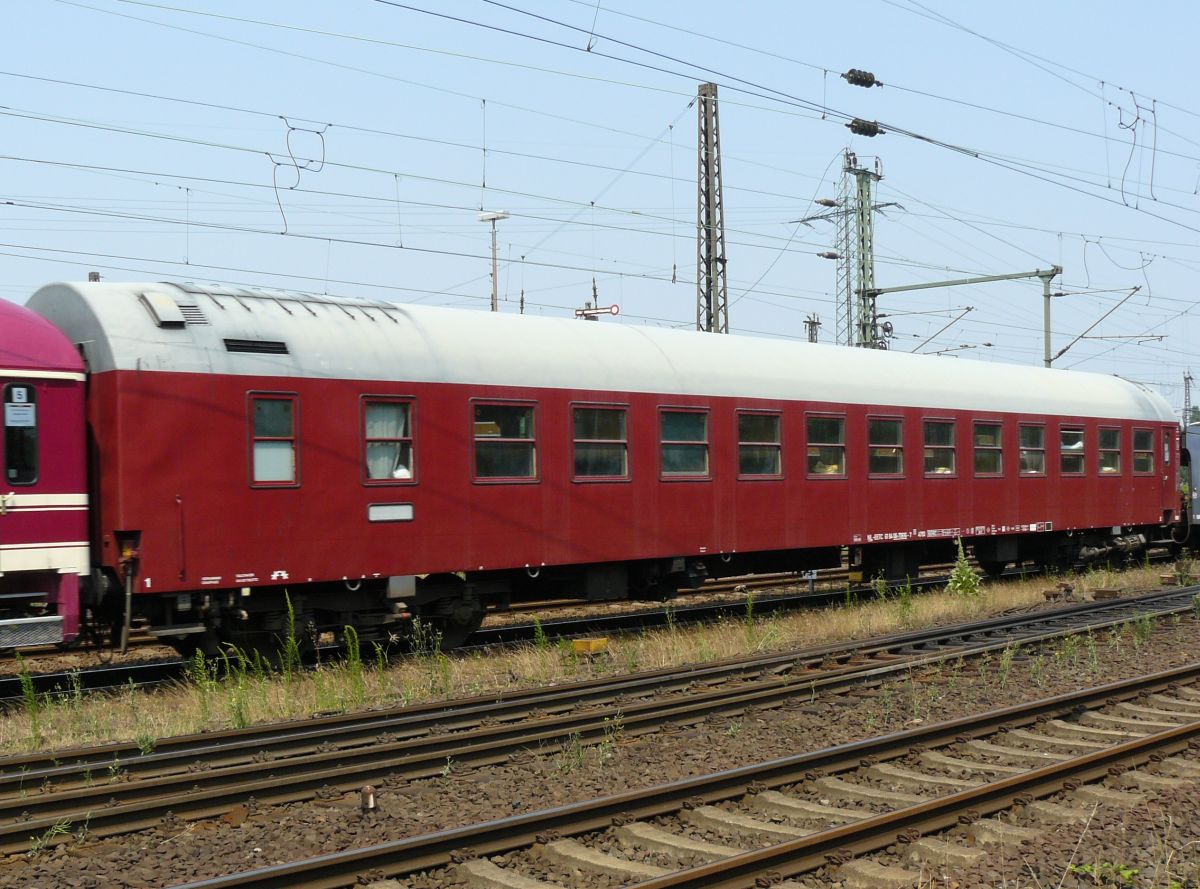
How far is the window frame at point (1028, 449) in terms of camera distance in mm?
19406

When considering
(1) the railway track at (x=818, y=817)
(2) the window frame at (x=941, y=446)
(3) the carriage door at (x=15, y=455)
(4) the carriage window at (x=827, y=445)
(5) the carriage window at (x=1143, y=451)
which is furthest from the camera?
(5) the carriage window at (x=1143, y=451)

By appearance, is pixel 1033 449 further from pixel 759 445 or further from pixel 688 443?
pixel 688 443

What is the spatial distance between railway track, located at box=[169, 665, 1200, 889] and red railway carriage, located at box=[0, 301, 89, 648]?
5.42 meters

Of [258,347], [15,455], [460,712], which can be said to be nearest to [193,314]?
[258,347]

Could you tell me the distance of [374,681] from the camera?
1146cm

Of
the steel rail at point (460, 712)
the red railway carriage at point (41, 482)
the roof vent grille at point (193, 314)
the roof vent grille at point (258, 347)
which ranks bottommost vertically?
the steel rail at point (460, 712)

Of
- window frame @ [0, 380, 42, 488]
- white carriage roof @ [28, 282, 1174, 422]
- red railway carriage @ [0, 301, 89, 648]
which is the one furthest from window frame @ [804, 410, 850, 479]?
window frame @ [0, 380, 42, 488]

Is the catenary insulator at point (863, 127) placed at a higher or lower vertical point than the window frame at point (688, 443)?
higher

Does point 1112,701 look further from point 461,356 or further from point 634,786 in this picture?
point 461,356

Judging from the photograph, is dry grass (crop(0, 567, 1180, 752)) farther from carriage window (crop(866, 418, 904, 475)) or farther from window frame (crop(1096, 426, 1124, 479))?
window frame (crop(1096, 426, 1124, 479))

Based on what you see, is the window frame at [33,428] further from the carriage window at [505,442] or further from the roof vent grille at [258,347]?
the carriage window at [505,442]

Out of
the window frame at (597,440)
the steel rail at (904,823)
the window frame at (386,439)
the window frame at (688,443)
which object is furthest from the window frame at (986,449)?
the steel rail at (904,823)

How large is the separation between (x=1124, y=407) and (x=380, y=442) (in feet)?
50.4

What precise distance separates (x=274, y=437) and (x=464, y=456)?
2.06 m
